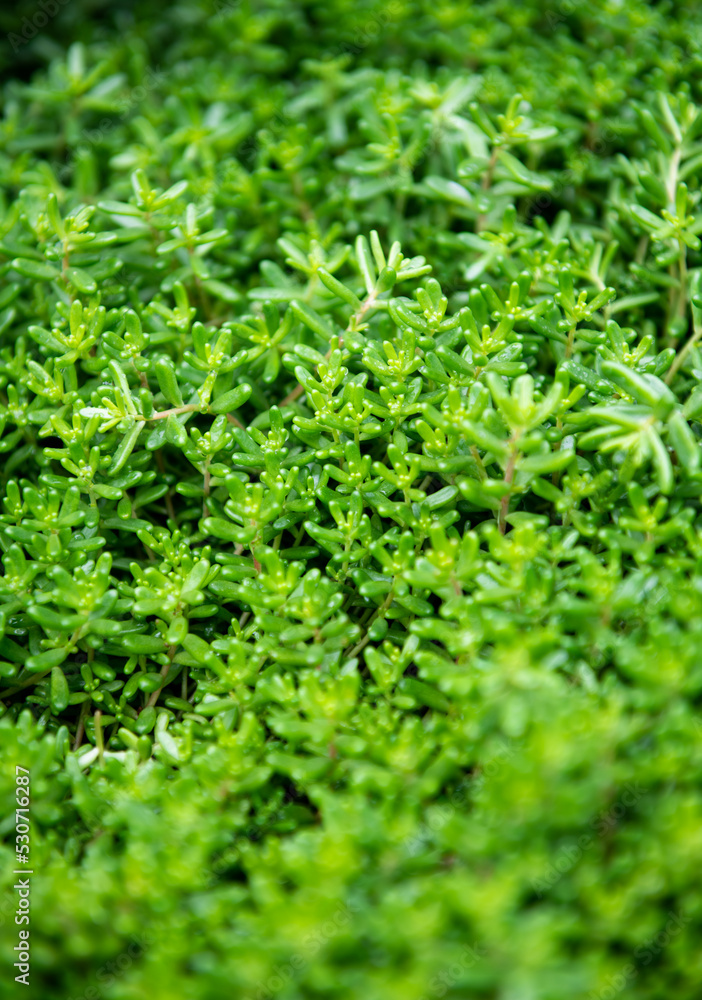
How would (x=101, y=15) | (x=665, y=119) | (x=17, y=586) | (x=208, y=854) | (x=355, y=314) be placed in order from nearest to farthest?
1. (x=208, y=854)
2. (x=17, y=586)
3. (x=355, y=314)
4. (x=665, y=119)
5. (x=101, y=15)

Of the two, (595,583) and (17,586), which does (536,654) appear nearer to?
(595,583)

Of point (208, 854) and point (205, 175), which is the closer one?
point (208, 854)

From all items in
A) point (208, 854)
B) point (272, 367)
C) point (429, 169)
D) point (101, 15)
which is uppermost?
point (101, 15)

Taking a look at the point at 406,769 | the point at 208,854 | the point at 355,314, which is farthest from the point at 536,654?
the point at 355,314

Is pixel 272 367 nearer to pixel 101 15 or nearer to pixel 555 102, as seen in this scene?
pixel 555 102

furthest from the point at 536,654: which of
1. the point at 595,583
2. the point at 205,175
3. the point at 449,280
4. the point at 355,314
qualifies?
the point at 205,175

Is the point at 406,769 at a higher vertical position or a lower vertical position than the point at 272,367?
lower

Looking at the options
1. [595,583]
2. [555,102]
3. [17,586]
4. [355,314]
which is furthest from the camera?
[555,102]
